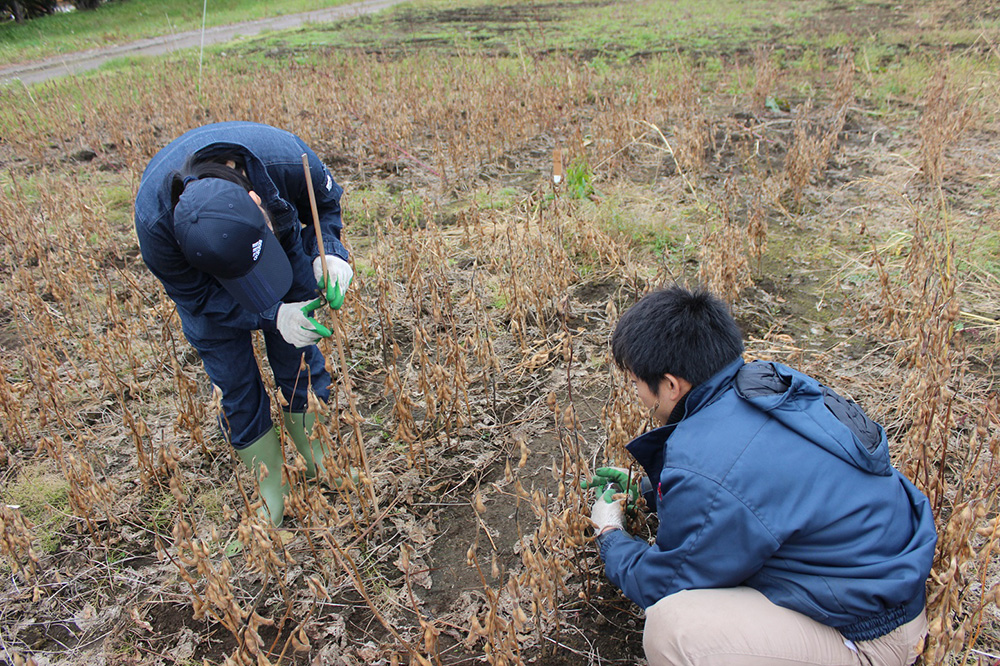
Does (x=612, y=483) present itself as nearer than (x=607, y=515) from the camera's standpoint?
No

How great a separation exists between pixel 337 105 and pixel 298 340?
16.3 ft

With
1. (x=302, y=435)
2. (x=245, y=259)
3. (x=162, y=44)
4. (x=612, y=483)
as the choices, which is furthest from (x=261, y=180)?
(x=162, y=44)

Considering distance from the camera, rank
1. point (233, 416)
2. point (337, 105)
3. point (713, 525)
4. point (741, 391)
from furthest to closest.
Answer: point (337, 105)
point (233, 416)
point (741, 391)
point (713, 525)

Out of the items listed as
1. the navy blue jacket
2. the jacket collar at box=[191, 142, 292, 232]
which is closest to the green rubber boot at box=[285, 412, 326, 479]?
the navy blue jacket

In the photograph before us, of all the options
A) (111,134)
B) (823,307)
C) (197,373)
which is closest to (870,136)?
(823,307)

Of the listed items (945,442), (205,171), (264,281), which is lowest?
(945,442)

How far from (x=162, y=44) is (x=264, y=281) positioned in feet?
50.5

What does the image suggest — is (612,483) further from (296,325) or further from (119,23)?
(119,23)

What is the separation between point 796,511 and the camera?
1.37 metres

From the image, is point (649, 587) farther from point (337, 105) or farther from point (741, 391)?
point (337, 105)

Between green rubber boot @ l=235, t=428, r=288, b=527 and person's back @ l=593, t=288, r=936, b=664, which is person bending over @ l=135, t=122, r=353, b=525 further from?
person's back @ l=593, t=288, r=936, b=664

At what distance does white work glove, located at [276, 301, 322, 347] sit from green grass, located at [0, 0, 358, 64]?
15.8 m

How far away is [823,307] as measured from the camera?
339cm

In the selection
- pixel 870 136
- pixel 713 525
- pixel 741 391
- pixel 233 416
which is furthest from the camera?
pixel 870 136
